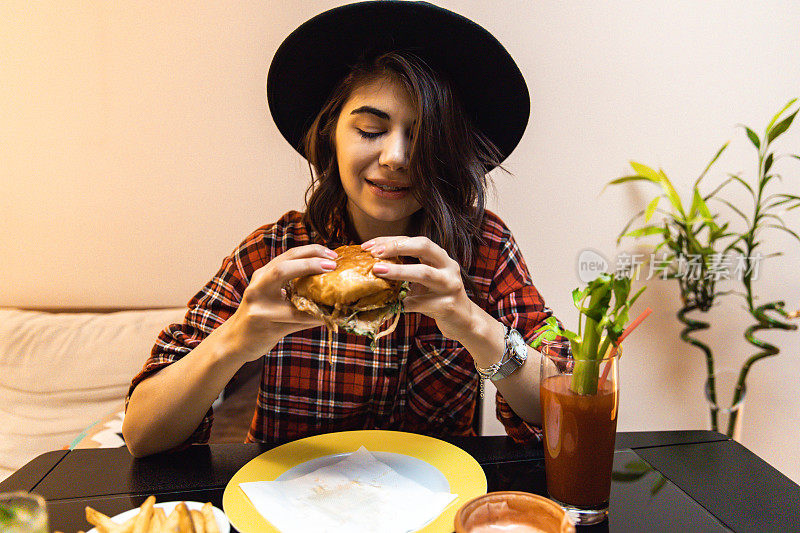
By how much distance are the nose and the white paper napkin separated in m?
0.65

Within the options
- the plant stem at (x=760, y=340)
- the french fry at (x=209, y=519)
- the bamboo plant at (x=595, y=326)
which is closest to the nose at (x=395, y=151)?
the bamboo plant at (x=595, y=326)

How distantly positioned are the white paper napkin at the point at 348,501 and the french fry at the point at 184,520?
17 cm

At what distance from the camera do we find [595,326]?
84 cm

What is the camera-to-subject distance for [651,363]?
2908 mm

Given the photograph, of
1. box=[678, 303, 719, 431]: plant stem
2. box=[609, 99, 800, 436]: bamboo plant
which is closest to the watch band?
box=[609, 99, 800, 436]: bamboo plant

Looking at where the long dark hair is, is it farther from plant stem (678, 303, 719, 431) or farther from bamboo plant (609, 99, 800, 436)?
plant stem (678, 303, 719, 431)

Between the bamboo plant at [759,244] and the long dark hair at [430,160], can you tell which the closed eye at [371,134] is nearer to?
the long dark hair at [430,160]

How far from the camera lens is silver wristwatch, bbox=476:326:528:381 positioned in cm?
122

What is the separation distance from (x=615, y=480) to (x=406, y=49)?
108 cm

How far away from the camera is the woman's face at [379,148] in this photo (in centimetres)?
131

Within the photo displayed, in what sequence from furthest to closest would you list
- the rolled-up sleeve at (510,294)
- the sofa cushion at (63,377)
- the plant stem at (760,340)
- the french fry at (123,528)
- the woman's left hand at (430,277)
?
the plant stem at (760,340) → the sofa cushion at (63,377) → the rolled-up sleeve at (510,294) → the woman's left hand at (430,277) → the french fry at (123,528)

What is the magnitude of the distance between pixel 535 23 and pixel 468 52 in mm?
1339

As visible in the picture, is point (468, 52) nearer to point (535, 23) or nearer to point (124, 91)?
point (535, 23)

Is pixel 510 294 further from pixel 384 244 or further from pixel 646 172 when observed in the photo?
pixel 646 172
